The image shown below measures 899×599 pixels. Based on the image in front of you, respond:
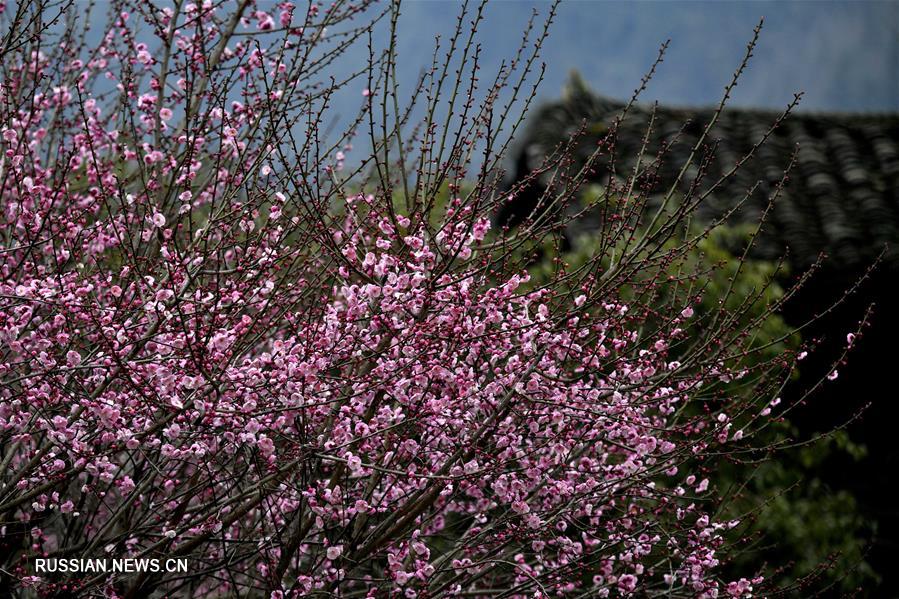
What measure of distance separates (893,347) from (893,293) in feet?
1.98

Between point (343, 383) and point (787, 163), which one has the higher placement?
point (787, 163)

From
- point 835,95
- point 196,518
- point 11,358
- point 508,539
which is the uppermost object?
point 835,95

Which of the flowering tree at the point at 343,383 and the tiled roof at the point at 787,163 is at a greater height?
the tiled roof at the point at 787,163

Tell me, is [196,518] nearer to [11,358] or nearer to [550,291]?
[11,358]

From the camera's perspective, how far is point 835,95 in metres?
143

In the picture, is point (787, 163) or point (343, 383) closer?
point (343, 383)

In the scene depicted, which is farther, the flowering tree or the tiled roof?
the tiled roof

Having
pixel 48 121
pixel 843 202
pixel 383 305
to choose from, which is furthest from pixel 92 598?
pixel 843 202

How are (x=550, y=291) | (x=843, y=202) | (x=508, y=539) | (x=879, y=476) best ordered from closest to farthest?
(x=550, y=291), (x=508, y=539), (x=879, y=476), (x=843, y=202)

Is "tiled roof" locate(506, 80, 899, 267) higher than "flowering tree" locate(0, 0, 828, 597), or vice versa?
"tiled roof" locate(506, 80, 899, 267)

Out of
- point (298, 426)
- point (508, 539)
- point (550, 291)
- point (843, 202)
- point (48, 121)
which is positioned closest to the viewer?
point (298, 426)

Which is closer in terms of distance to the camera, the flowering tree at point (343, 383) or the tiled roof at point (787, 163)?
the flowering tree at point (343, 383)

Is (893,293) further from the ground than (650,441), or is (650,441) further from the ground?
(893,293)

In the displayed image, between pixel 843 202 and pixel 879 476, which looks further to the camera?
pixel 843 202
